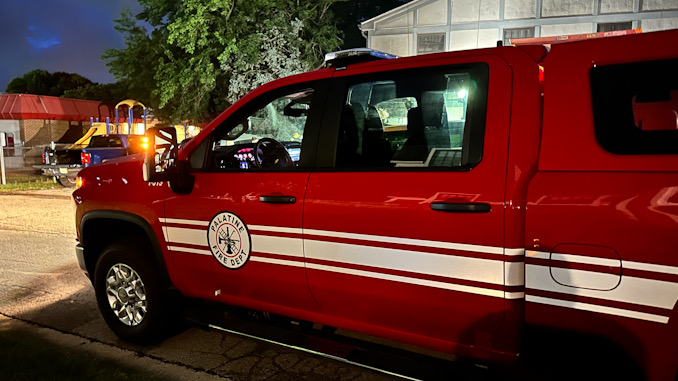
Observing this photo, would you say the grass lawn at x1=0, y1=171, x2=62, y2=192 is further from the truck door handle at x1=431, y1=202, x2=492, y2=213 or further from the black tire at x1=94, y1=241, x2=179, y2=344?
the truck door handle at x1=431, y1=202, x2=492, y2=213

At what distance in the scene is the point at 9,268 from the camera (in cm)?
641

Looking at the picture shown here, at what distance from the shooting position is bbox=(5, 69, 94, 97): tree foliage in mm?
64713

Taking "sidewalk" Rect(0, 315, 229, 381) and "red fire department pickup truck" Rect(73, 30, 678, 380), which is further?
"sidewalk" Rect(0, 315, 229, 381)

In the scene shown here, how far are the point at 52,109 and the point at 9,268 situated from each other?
3083 centimetres

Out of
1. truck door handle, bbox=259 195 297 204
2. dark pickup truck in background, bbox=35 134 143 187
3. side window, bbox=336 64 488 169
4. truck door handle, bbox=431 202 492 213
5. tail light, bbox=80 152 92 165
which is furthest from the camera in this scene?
dark pickup truck in background, bbox=35 134 143 187

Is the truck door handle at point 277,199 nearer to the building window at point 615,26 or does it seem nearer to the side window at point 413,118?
the side window at point 413,118

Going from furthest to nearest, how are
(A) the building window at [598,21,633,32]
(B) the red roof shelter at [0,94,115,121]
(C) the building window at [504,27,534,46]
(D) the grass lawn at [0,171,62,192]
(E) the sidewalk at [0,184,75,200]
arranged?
(B) the red roof shelter at [0,94,115,121], (C) the building window at [504,27,534,46], (A) the building window at [598,21,633,32], (D) the grass lawn at [0,171,62,192], (E) the sidewalk at [0,184,75,200]

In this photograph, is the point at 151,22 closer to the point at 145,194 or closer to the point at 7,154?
the point at 7,154

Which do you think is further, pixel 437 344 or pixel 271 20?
pixel 271 20

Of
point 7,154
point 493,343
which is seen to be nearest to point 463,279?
point 493,343

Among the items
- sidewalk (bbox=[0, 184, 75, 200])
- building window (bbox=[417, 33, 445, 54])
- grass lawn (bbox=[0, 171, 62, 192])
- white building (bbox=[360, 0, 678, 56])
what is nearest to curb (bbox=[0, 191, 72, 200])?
sidewalk (bbox=[0, 184, 75, 200])

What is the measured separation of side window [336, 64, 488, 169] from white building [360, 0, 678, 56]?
1697cm

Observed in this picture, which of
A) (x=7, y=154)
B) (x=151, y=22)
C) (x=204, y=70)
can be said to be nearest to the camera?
(x=204, y=70)

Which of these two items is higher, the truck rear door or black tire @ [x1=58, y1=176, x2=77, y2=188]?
the truck rear door
